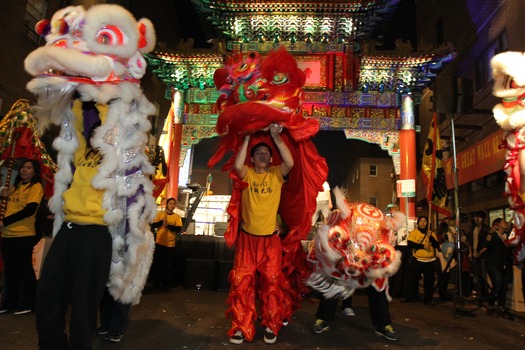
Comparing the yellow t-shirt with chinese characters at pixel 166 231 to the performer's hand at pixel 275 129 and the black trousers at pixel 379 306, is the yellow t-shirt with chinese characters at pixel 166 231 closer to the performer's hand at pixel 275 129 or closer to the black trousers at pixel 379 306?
the performer's hand at pixel 275 129

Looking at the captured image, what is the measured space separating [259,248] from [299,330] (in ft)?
3.33

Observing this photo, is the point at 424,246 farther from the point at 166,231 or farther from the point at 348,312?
the point at 166,231

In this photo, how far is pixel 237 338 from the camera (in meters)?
2.95

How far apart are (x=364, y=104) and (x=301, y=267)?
22.3 feet

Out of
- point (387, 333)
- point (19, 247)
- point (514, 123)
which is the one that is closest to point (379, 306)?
point (387, 333)

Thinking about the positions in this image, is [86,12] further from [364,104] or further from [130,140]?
[364,104]

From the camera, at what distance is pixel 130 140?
7.29ft

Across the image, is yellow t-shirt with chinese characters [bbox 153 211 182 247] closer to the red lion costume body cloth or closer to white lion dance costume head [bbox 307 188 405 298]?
the red lion costume body cloth

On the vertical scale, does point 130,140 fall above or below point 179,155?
below

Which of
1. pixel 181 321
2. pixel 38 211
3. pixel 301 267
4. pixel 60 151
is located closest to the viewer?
pixel 60 151

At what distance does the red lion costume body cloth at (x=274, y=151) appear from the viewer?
3.02m

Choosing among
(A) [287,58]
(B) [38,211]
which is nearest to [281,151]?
(A) [287,58]

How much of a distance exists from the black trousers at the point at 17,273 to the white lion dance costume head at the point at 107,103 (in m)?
2.21

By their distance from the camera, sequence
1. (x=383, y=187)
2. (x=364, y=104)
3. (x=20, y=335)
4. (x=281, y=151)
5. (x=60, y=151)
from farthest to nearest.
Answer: (x=383, y=187), (x=364, y=104), (x=281, y=151), (x=20, y=335), (x=60, y=151)
